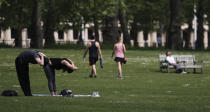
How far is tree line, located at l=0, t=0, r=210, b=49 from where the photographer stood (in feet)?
171

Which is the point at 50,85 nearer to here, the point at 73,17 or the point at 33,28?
the point at 33,28

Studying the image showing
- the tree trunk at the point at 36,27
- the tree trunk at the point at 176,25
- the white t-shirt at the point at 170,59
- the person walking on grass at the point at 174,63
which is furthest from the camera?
the tree trunk at the point at 176,25

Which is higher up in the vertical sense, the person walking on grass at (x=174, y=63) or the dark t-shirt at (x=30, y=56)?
the dark t-shirt at (x=30, y=56)

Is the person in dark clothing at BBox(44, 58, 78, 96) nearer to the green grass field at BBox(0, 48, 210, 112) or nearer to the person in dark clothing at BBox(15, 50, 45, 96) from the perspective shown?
the person in dark clothing at BBox(15, 50, 45, 96)

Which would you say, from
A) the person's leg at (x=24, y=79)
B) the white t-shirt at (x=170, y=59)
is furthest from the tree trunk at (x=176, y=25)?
the person's leg at (x=24, y=79)

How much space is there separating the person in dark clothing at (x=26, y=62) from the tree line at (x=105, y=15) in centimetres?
3100

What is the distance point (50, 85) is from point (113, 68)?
15.7 meters

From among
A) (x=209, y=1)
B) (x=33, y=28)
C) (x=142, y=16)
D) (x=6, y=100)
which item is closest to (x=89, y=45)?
(x=6, y=100)

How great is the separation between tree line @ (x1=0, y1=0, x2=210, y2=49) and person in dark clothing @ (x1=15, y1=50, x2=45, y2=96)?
31004mm

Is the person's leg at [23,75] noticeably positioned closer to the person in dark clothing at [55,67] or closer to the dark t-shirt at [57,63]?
the person in dark clothing at [55,67]

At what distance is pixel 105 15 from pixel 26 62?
125 feet

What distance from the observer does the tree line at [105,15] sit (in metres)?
52.2

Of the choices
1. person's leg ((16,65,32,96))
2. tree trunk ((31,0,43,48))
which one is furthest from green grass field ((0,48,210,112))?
tree trunk ((31,0,43,48))

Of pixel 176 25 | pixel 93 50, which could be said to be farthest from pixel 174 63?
pixel 176 25
